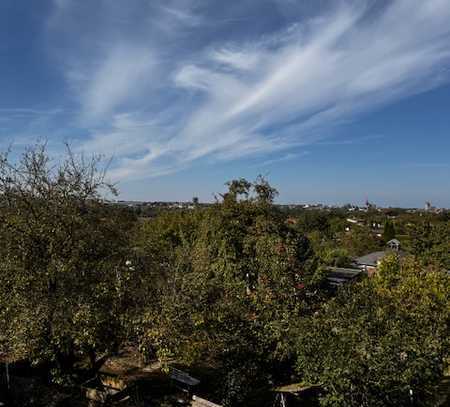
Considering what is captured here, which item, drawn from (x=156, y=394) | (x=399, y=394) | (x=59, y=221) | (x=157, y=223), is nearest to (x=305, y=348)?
(x=399, y=394)

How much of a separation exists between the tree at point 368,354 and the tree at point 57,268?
4574 mm

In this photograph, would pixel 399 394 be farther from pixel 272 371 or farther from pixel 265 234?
pixel 265 234

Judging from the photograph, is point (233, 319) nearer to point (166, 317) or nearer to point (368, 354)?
point (166, 317)

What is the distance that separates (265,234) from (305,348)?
1079cm

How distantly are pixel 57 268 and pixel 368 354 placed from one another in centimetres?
659

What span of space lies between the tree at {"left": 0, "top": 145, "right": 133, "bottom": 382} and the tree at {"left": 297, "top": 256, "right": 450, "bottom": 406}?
4574mm

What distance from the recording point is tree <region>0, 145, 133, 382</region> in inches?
311

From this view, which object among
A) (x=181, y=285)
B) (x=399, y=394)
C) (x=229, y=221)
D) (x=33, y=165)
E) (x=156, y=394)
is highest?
(x=33, y=165)

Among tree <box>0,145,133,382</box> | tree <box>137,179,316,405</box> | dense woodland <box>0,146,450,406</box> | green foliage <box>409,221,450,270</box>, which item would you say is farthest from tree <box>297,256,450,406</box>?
green foliage <box>409,221,450,270</box>

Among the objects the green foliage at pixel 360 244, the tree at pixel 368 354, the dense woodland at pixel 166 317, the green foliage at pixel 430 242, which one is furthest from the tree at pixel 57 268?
the green foliage at pixel 360 244

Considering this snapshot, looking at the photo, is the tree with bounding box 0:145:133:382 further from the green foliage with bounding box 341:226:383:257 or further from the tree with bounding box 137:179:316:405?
the green foliage with bounding box 341:226:383:257

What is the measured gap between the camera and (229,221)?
21469 mm

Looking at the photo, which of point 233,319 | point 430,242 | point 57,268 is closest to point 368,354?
point 233,319

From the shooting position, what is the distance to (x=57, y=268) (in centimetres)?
810
